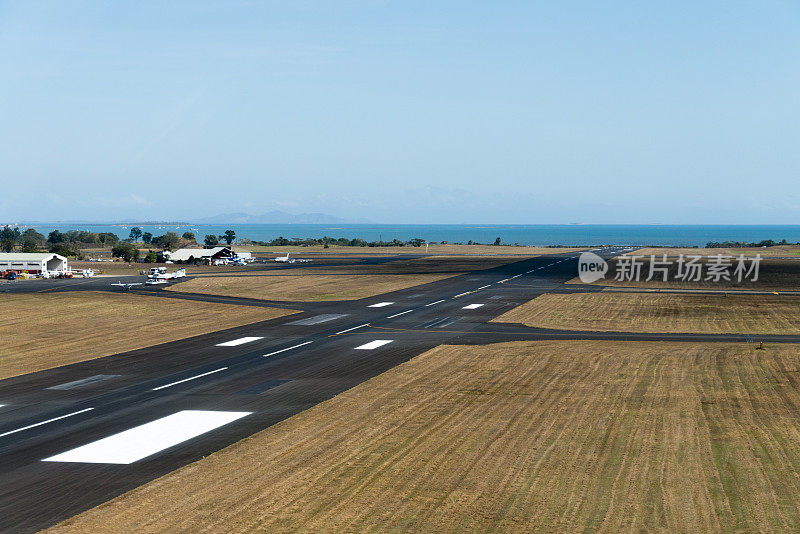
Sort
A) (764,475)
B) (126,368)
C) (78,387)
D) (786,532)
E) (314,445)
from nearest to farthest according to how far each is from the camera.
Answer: (786,532), (764,475), (314,445), (78,387), (126,368)

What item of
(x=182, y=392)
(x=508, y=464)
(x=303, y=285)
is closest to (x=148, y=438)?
(x=182, y=392)

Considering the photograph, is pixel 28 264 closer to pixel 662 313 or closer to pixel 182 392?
pixel 662 313

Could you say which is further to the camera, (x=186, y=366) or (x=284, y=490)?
(x=186, y=366)

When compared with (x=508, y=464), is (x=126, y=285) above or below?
below

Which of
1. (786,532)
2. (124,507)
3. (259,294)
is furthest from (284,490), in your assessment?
(259,294)

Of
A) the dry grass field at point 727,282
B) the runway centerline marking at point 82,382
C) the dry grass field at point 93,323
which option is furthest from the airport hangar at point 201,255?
the runway centerline marking at point 82,382

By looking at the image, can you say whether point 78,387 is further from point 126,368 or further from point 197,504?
point 197,504

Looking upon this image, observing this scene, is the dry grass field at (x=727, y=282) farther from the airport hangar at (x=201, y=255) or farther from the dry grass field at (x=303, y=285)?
the airport hangar at (x=201, y=255)
